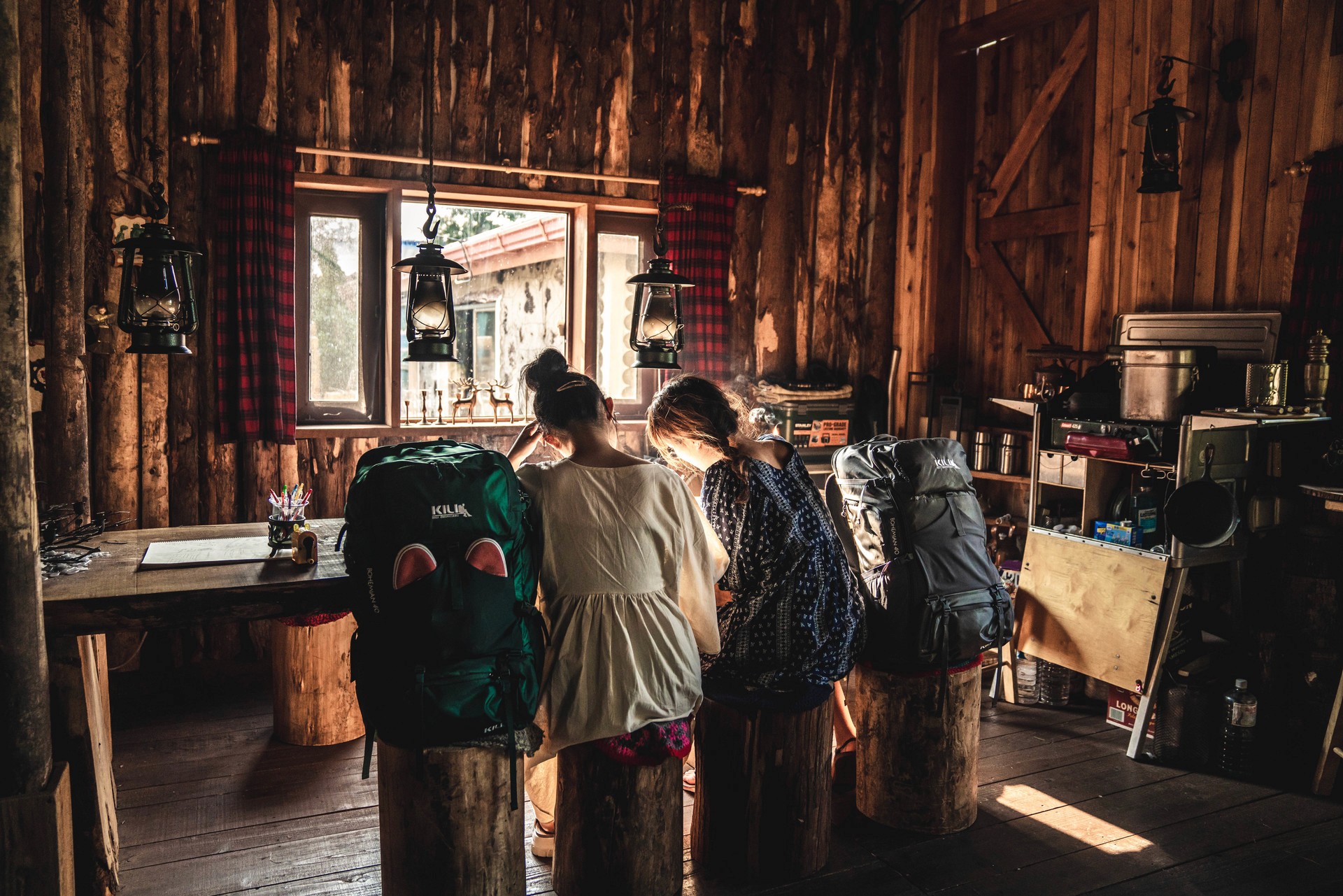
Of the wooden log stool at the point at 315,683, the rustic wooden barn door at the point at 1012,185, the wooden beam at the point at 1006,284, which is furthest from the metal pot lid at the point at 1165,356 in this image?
the wooden log stool at the point at 315,683

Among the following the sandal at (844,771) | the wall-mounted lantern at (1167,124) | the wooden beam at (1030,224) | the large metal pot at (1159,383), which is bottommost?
the sandal at (844,771)

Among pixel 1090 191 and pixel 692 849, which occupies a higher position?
pixel 1090 191

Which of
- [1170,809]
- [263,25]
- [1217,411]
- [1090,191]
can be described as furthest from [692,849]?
[263,25]

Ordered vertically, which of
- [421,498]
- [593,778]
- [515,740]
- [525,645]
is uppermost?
[421,498]

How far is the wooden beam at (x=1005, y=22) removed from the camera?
5023 mm

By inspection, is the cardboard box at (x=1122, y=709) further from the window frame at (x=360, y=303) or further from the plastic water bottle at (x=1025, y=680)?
the window frame at (x=360, y=303)

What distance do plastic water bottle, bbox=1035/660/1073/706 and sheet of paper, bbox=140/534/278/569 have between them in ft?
11.3

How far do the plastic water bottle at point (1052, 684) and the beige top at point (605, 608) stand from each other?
8.41ft

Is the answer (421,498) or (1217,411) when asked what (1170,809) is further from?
(421,498)

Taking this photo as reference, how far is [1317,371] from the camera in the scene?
3676mm

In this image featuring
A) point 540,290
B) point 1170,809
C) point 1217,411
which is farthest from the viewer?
point 540,290

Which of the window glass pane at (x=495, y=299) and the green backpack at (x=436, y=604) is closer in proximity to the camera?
Result: the green backpack at (x=436, y=604)

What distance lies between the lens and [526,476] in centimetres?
262

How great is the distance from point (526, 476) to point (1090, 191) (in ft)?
12.2
